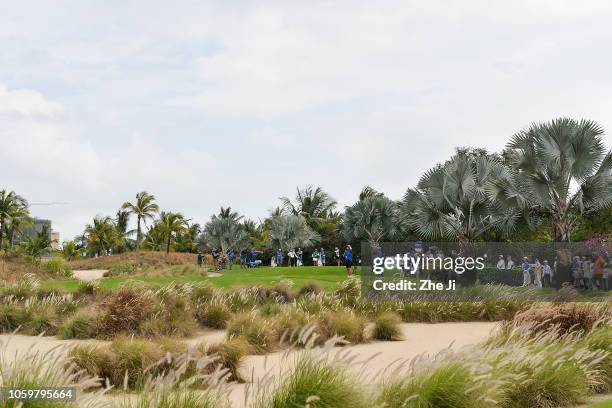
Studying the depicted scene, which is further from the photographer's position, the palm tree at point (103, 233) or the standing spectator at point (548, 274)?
the palm tree at point (103, 233)

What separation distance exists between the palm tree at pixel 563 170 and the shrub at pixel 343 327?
1562 centimetres

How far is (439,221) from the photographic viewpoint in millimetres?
31516

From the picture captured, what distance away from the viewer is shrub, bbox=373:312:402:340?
1415cm

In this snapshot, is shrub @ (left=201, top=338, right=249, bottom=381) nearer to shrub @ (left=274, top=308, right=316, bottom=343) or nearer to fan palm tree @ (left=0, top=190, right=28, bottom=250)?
shrub @ (left=274, top=308, right=316, bottom=343)

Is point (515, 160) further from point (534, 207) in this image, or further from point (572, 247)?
point (572, 247)

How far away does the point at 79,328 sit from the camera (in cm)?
1378

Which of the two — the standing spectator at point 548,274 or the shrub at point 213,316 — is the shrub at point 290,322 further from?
the standing spectator at point 548,274

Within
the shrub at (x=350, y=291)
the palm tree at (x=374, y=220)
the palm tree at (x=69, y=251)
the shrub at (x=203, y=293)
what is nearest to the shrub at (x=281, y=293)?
the shrub at (x=350, y=291)

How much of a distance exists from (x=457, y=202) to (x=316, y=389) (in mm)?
25666

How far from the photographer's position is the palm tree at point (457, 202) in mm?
30766

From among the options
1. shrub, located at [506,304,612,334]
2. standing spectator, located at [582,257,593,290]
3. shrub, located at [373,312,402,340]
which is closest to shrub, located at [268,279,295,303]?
shrub, located at [373,312,402,340]

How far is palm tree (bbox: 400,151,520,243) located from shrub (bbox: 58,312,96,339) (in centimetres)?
1989

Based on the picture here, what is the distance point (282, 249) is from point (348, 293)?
Answer: 38082 mm

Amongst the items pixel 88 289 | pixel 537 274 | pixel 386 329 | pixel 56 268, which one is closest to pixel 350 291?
pixel 386 329
